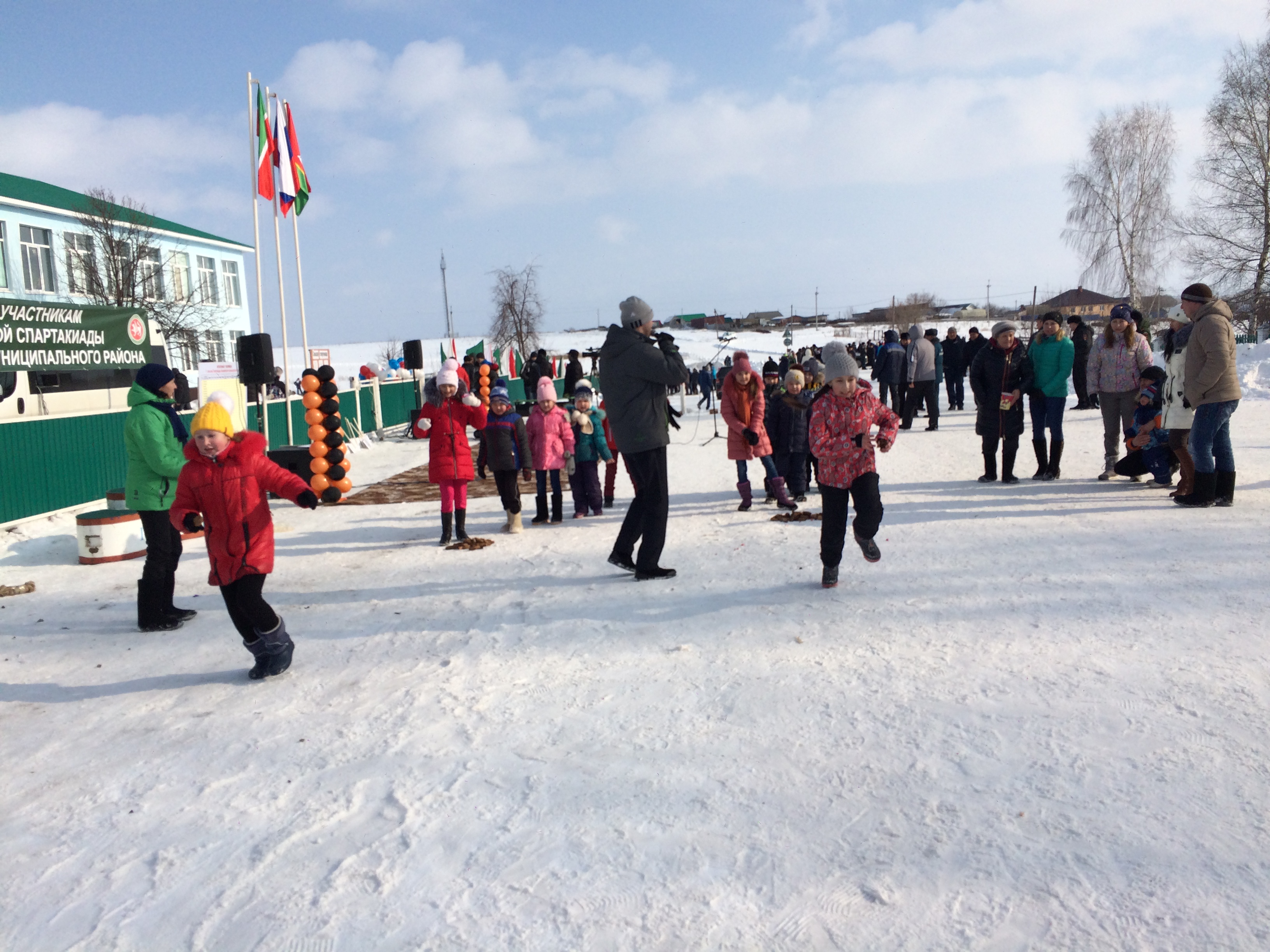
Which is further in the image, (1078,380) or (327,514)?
(1078,380)

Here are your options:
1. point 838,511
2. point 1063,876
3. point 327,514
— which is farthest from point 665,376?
point 327,514

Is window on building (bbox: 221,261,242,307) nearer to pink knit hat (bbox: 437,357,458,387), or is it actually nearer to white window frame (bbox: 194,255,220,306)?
white window frame (bbox: 194,255,220,306)

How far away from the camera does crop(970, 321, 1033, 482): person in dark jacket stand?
890 cm

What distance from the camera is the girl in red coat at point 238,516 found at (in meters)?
4.33

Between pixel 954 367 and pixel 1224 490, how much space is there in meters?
12.4

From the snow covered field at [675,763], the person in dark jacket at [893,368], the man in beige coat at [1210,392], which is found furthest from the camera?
the person in dark jacket at [893,368]

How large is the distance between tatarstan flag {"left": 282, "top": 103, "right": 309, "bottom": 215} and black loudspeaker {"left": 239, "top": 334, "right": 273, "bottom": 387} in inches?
139

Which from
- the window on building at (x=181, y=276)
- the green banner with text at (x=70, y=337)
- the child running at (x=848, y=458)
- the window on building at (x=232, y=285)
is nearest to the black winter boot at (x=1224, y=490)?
the child running at (x=848, y=458)

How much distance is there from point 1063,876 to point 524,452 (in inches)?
250

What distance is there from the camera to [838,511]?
5414 mm

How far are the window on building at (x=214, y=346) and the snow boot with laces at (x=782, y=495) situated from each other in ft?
123

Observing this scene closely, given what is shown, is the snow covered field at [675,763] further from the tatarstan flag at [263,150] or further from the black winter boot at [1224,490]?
the tatarstan flag at [263,150]

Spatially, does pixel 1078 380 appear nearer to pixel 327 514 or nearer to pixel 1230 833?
pixel 327 514

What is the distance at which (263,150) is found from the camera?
1249cm
